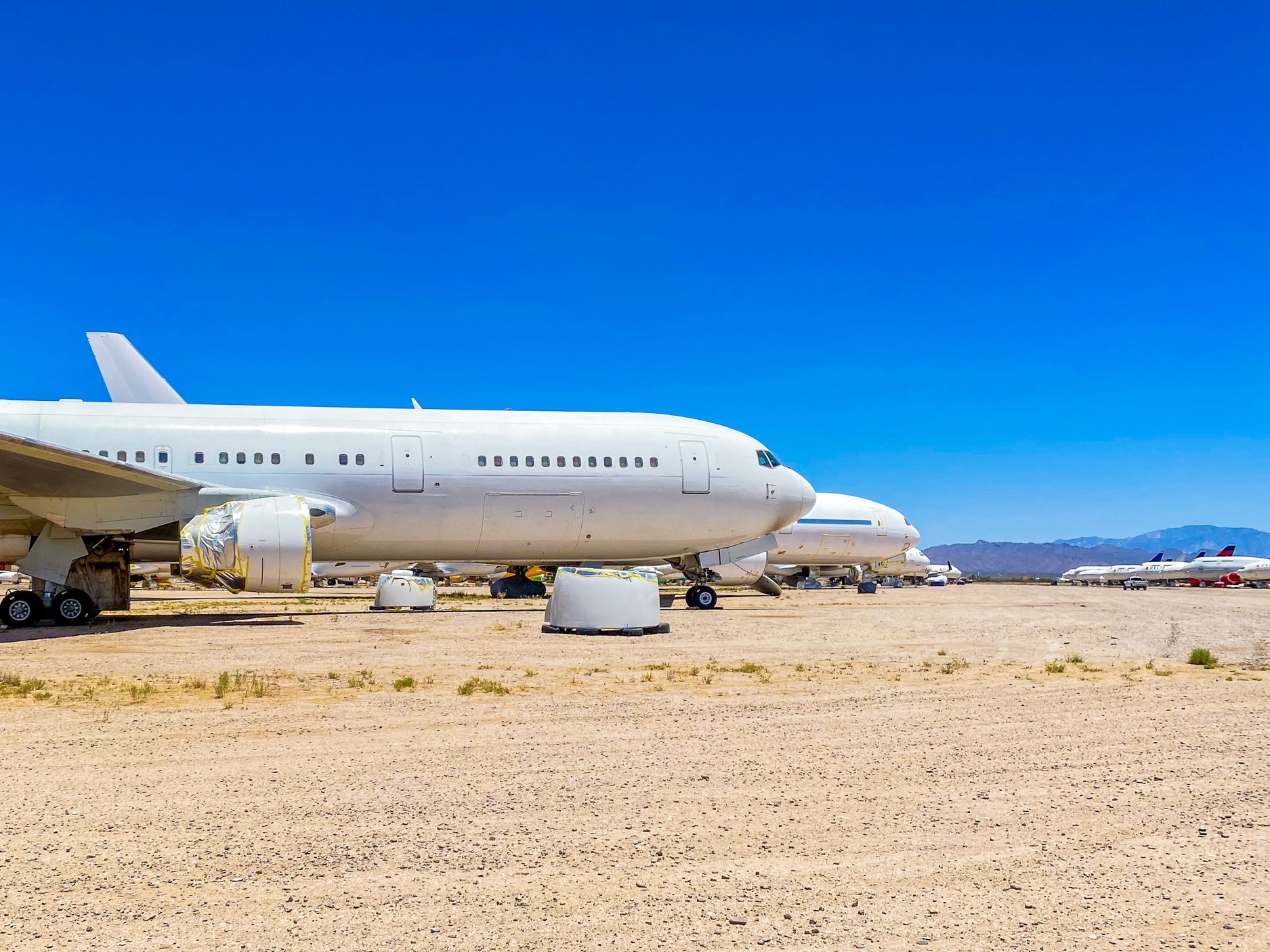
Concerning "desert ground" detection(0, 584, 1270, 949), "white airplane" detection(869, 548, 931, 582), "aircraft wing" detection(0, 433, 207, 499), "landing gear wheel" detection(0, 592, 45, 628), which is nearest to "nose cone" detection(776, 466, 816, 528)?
"desert ground" detection(0, 584, 1270, 949)

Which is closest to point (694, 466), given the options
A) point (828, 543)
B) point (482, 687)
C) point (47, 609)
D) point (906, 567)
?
point (47, 609)

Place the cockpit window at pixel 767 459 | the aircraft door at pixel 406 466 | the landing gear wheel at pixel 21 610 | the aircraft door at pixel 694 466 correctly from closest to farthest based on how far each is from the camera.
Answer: the landing gear wheel at pixel 21 610 < the aircraft door at pixel 406 466 < the aircraft door at pixel 694 466 < the cockpit window at pixel 767 459

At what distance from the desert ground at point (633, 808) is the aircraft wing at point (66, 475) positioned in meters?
5.80

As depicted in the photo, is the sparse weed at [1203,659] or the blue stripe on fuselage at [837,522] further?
the blue stripe on fuselage at [837,522]

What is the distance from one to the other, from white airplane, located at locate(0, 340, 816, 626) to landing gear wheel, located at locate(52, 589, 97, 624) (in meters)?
0.04

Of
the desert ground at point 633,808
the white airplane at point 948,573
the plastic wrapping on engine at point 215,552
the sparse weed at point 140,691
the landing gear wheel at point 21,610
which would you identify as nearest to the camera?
the desert ground at point 633,808

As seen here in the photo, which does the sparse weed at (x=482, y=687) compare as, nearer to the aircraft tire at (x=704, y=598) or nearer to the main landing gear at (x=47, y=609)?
the main landing gear at (x=47, y=609)

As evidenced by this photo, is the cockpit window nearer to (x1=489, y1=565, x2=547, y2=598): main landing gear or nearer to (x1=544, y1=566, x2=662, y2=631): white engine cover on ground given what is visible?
(x1=544, y1=566, x2=662, y2=631): white engine cover on ground

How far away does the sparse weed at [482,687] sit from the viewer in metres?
9.73

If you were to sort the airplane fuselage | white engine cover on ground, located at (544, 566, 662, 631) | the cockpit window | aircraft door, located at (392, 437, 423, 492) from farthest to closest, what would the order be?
the cockpit window → aircraft door, located at (392, 437, 423, 492) → the airplane fuselage → white engine cover on ground, located at (544, 566, 662, 631)

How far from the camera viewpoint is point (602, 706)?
8.95m

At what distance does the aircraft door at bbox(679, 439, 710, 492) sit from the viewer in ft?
77.4

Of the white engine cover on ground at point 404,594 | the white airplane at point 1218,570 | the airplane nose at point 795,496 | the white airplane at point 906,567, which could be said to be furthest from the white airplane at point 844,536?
the white airplane at point 1218,570

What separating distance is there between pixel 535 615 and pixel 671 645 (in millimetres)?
7797
